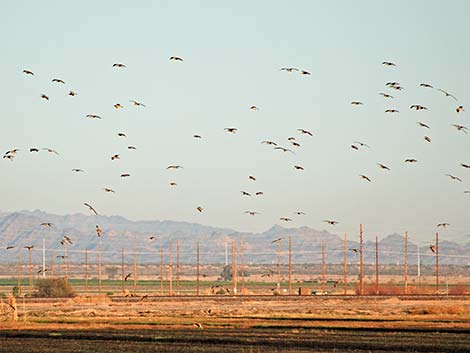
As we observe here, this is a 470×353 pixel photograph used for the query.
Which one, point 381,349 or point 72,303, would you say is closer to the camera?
point 381,349

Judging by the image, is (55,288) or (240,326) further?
(55,288)

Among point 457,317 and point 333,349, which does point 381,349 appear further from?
point 457,317

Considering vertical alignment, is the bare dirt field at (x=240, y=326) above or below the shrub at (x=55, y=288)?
below

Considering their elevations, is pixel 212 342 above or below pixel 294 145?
below

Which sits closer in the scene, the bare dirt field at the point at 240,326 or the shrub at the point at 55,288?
the bare dirt field at the point at 240,326

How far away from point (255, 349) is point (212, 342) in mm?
6005

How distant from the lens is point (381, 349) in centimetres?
5069

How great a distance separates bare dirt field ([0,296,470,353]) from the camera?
53219mm

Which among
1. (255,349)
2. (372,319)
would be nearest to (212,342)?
(255,349)

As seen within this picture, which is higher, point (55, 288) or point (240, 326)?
point (55, 288)

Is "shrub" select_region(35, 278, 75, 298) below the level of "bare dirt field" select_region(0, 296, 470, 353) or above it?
above

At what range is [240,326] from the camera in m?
70.2

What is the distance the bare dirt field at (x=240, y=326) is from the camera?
53219 mm

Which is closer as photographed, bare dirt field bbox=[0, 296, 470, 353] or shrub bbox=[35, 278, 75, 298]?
bare dirt field bbox=[0, 296, 470, 353]
